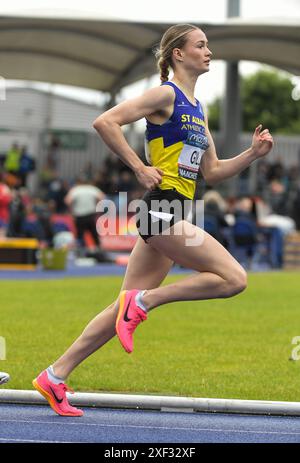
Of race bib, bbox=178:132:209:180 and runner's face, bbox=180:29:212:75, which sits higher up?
runner's face, bbox=180:29:212:75

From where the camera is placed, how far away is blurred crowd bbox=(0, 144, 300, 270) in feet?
84.8

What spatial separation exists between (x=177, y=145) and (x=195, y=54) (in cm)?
59

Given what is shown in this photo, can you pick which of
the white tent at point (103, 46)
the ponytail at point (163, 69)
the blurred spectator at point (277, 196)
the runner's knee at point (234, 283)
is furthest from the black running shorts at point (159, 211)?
the blurred spectator at point (277, 196)

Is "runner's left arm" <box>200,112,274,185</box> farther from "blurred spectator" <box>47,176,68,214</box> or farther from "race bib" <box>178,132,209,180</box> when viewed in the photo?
"blurred spectator" <box>47,176,68,214</box>

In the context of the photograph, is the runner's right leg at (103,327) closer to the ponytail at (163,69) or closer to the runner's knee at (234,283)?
the runner's knee at (234,283)

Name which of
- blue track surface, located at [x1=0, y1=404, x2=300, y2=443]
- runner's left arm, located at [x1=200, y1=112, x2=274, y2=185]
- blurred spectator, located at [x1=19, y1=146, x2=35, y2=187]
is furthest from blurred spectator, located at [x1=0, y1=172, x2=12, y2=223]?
runner's left arm, located at [x1=200, y1=112, x2=274, y2=185]

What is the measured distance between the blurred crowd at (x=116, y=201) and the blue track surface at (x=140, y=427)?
58.5 feet

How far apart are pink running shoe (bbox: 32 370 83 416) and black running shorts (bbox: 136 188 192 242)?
108 centimetres

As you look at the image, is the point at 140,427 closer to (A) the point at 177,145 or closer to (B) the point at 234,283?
(B) the point at 234,283

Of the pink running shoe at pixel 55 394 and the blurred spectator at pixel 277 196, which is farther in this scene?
the blurred spectator at pixel 277 196

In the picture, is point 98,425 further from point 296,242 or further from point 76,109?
point 76,109

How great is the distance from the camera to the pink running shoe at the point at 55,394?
6.84 meters
